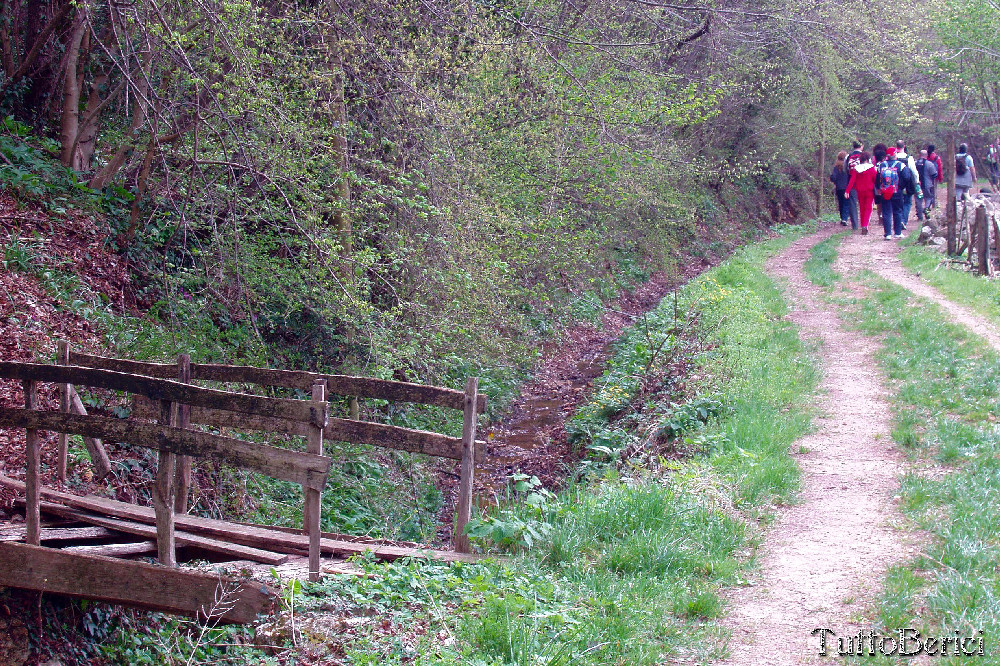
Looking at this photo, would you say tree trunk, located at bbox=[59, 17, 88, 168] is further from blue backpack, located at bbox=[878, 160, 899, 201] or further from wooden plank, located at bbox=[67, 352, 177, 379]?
blue backpack, located at bbox=[878, 160, 899, 201]

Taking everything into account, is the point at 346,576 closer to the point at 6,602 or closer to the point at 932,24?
the point at 6,602

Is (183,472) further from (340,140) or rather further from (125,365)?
(340,140)

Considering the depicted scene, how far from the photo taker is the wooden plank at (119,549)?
17.9ft

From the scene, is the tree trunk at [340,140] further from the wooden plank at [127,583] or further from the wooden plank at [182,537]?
the wooden plank at [127,583]

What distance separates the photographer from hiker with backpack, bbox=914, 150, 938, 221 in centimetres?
2394

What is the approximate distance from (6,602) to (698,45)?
740 inches

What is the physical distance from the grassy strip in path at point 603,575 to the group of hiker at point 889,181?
14190 millimetres

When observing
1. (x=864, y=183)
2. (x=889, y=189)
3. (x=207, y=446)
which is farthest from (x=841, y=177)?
(x=207, y=446)

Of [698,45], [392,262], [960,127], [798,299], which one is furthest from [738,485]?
[960,127]

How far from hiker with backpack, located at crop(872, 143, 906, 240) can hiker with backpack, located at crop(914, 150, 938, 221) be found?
2.10 metres

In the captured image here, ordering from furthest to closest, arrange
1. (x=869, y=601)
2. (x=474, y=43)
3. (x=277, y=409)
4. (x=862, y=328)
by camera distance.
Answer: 1. (x=862, y=328)
2. (x=474, y=43)
3. (x=277, y=409)
4. (x=869, y=601)

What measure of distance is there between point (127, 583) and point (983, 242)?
598 inches

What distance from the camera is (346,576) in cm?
495

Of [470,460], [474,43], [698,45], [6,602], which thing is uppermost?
[698,45]
